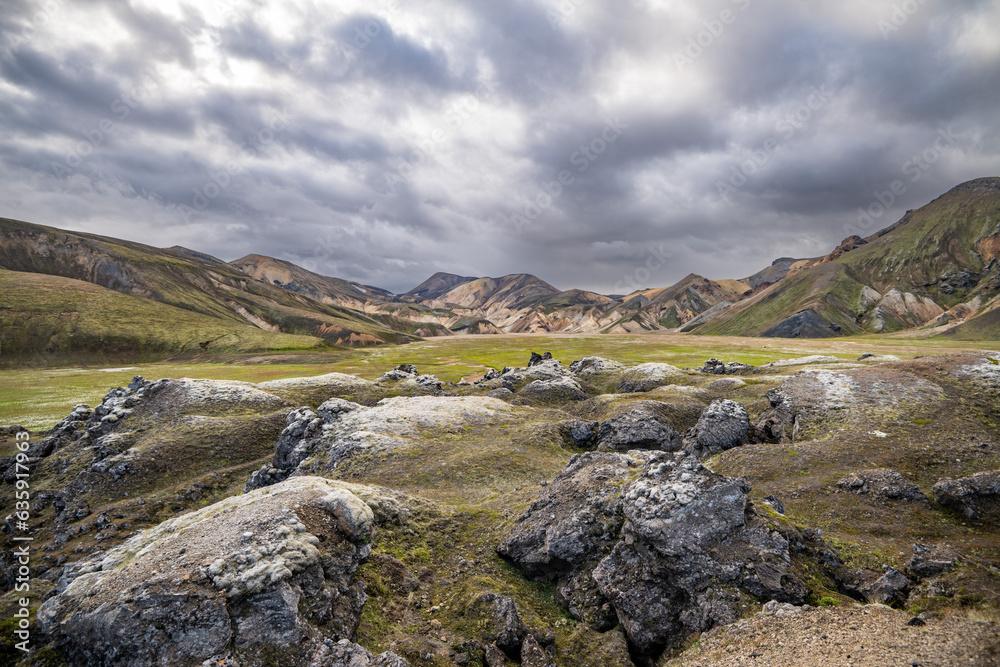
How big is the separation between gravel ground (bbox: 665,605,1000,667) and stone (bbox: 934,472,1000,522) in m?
12.7

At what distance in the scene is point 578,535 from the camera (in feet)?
55.2

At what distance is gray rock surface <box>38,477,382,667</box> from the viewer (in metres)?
11.0

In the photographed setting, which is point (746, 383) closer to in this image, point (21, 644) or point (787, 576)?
point (787, 576)

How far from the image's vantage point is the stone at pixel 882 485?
2042 cm

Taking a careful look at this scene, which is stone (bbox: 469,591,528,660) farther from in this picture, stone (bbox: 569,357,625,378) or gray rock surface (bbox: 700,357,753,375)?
gray rock surface (bbox: 700,357,753,375)

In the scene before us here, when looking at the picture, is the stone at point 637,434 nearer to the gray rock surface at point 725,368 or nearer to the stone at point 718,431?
the stone at point 718,431

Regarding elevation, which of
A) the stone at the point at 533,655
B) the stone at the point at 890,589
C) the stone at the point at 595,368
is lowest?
the stone at the point at 533,655

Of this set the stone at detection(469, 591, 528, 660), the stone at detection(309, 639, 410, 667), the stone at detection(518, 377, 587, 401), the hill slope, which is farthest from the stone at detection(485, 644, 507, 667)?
the hill slope

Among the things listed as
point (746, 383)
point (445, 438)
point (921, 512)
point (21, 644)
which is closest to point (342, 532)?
point (21, 644)

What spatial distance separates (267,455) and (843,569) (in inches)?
1600

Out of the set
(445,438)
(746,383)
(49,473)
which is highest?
(746,383)

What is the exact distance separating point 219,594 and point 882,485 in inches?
1222

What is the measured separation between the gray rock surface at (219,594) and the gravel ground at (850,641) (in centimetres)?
1146

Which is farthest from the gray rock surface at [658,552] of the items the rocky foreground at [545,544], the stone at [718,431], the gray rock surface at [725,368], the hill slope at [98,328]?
the hill slope at [98,328]
